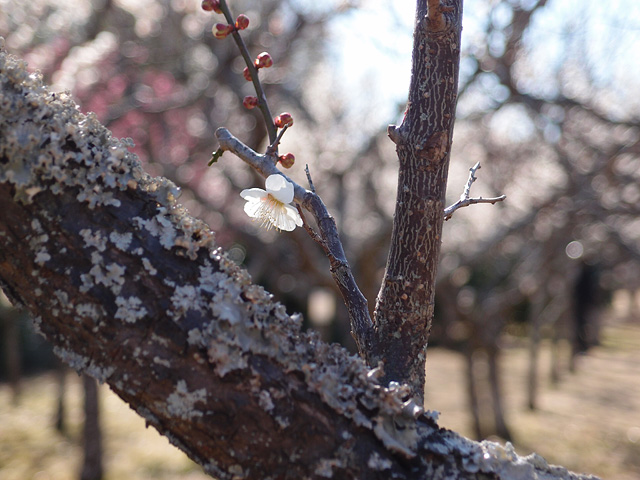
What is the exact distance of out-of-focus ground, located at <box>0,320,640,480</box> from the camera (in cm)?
634

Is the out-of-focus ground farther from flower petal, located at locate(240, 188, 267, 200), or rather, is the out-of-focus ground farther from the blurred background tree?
flower petal, located at locate(240, 188, 267, 200)

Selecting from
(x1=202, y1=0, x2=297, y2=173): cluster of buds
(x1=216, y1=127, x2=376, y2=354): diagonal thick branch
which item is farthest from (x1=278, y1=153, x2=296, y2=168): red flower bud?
(x1=216, y1=127, x2=376, y2=354): diagonal thick branch

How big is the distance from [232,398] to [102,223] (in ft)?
1.15

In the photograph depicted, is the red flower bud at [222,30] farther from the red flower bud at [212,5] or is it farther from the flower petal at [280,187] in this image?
the flower petal at [280,187]

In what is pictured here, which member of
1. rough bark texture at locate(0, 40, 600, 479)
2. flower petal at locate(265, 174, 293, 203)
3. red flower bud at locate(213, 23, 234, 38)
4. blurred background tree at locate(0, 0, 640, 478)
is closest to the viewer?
rough bark texture at locate(0, 40, 600, 479)

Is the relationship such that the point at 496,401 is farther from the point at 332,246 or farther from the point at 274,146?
the point at 274,146

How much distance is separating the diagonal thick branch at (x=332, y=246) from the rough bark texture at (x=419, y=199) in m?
0.04

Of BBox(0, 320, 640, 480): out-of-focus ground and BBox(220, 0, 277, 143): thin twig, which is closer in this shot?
BBox(220, 0, 277, 143): thin twig

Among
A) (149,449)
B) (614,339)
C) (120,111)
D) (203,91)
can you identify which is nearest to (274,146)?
(120,111)

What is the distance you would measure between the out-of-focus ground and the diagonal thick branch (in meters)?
5.65

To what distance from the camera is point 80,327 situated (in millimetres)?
828

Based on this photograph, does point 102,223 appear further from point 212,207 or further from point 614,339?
point 614,339

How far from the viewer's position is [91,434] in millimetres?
5801

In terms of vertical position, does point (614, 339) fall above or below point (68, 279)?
below
